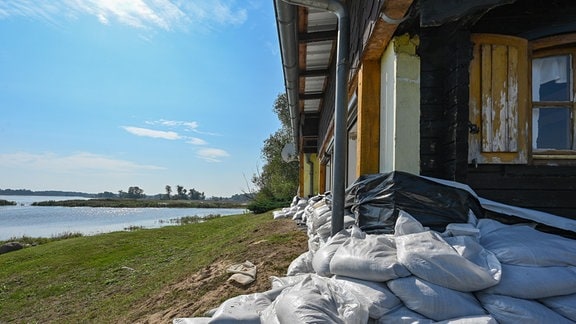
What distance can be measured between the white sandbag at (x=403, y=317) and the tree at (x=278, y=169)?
1734cm

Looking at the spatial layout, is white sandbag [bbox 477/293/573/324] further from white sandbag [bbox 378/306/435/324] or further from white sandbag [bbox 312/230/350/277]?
white sandbag [bbox 312/230/350/277]

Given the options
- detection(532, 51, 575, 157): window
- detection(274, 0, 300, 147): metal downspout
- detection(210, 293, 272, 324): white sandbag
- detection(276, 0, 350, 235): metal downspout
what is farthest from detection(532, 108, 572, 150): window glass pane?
detection(210, 293, 272, 324): white sandbag

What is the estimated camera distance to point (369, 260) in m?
1.60

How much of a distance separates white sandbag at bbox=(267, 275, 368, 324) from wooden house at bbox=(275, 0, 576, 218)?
1.04 m

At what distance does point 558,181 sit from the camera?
2.52m

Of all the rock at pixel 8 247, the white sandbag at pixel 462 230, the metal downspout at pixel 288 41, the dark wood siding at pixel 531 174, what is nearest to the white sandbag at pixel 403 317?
the white sandbag at pixel 462 230

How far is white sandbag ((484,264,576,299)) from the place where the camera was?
146cm

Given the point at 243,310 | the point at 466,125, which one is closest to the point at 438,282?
the point at 243,310

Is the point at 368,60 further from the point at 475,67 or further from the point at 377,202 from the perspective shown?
the point at 377,202

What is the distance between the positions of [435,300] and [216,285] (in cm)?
239

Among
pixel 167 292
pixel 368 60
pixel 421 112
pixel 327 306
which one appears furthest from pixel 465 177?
pixel 167 292

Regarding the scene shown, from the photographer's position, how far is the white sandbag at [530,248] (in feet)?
5.05

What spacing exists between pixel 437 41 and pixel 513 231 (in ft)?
4.27

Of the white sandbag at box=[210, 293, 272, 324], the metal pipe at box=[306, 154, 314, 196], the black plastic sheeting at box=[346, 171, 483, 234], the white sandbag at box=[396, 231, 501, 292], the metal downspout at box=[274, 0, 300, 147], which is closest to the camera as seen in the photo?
the white sandbag at box=[396, 231, 501, 292]
